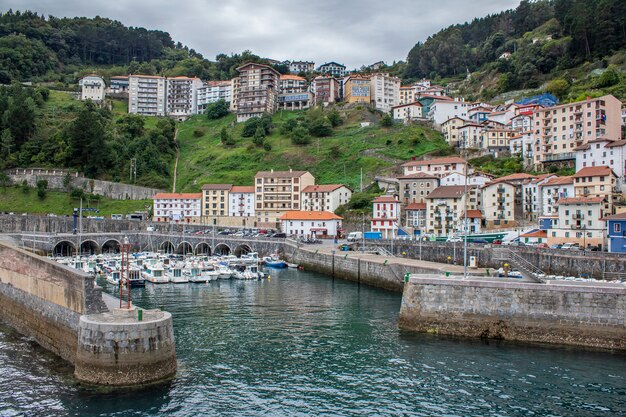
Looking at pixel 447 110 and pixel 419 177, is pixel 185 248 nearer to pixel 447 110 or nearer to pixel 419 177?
pixel 419 177

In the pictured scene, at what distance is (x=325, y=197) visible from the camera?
9381 cm

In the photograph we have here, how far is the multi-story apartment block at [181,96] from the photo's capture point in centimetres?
16612

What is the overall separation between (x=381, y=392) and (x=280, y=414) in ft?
16.2

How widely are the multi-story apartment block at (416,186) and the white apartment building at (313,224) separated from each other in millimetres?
12537

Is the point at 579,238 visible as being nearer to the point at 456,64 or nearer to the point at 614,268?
the point at 614,268

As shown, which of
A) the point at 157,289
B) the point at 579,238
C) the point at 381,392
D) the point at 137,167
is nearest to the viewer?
the point at 381,392

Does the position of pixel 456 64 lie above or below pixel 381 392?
above

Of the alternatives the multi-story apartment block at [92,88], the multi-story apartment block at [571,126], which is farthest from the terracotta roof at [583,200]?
the multi-story apartment block at [92,88]

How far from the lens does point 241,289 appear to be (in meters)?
51.5

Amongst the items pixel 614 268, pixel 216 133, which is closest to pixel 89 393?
pixel 614 268

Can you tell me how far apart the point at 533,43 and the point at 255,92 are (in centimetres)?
8010

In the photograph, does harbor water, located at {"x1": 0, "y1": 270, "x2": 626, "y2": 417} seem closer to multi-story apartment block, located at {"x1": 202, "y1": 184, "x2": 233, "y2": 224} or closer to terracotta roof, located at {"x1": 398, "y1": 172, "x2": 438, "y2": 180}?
terracotta roof, located at {"x1": 398, "y1": 172, "x2": 438, "y2": 180}

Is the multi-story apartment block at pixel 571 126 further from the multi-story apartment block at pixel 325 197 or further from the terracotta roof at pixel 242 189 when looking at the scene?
the terracotta roof at pixel 242 189

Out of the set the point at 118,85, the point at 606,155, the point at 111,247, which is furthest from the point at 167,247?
the point at 118,85
